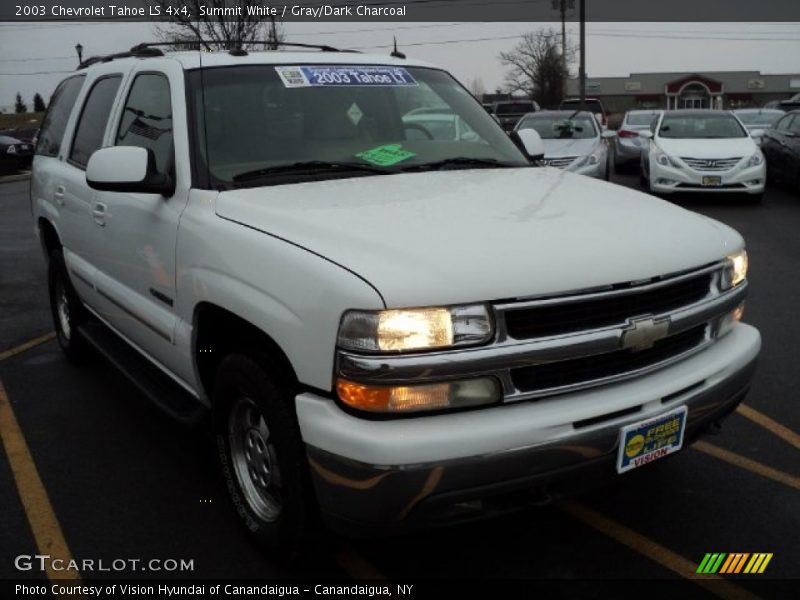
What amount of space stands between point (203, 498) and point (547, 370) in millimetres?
1849

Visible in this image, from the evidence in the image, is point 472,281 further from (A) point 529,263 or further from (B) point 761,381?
(B) point 761,381

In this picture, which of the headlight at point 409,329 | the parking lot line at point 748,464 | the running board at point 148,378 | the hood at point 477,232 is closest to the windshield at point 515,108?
the running board at point 148,378

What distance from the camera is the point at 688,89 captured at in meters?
81.3

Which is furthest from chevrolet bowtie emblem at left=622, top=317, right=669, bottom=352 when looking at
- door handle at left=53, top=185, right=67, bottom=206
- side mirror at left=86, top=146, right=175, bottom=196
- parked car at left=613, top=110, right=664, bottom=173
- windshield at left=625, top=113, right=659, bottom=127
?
windshield at left=625, top=113, right=659, bottom=127

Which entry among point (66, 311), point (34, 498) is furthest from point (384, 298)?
point (66, 311)

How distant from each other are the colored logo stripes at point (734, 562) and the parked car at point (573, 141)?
29.1 feet

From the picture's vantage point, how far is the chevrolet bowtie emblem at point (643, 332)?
255 cm

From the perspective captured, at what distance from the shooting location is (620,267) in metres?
2.53

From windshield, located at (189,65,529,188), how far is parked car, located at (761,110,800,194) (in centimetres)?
1096

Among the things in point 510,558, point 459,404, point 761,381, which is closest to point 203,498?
point 510,558

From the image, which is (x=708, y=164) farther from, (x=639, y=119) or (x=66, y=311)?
(x=66, y=311)

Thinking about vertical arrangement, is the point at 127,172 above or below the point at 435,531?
above

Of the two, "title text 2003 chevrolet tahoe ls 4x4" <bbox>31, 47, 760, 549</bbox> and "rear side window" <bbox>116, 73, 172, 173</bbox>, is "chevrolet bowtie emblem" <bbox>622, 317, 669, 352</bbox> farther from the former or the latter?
"rear side window" <bbox>116, 73, 172, 173</bbox>

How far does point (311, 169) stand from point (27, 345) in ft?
12.4
